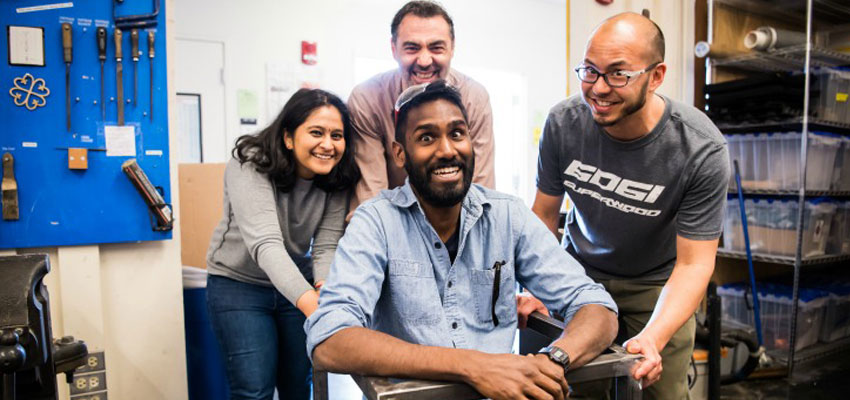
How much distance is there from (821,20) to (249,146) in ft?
13.4

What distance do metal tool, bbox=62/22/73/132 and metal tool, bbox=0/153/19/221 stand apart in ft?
0.76

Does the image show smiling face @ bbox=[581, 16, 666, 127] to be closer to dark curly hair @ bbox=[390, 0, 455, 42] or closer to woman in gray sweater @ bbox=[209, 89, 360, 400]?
dark curly hair @ bbox=[390, 0, 455, 42]

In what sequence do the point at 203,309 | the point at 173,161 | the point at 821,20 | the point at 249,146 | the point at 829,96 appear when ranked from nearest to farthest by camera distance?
1. the point at 249,146
2. the point at 173,161
3. the point at 203,309
4. the point at 829,96
5. the point at 821,20

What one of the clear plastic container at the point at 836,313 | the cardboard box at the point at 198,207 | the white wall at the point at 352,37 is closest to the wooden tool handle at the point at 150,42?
the cardboard box at the point at 198,207

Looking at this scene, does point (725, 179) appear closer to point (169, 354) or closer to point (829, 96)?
point (169, 354)

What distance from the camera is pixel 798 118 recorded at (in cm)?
312

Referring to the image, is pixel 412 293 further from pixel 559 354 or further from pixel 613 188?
pixel 613 188

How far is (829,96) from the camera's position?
11.0 ft

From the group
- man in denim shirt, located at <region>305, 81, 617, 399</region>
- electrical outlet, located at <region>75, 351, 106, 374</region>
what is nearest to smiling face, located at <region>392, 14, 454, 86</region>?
man in denim shirt, located at <region>305, 81, 617, 399</region>

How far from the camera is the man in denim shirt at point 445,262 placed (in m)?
1.20

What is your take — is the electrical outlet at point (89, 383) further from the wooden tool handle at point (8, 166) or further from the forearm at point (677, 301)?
the forearm at point (677, 301)

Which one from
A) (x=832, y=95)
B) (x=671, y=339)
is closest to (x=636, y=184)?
(x=671, y=339)

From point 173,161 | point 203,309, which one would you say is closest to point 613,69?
point 173,161

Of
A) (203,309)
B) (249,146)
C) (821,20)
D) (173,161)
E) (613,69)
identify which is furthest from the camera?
(821,20)
